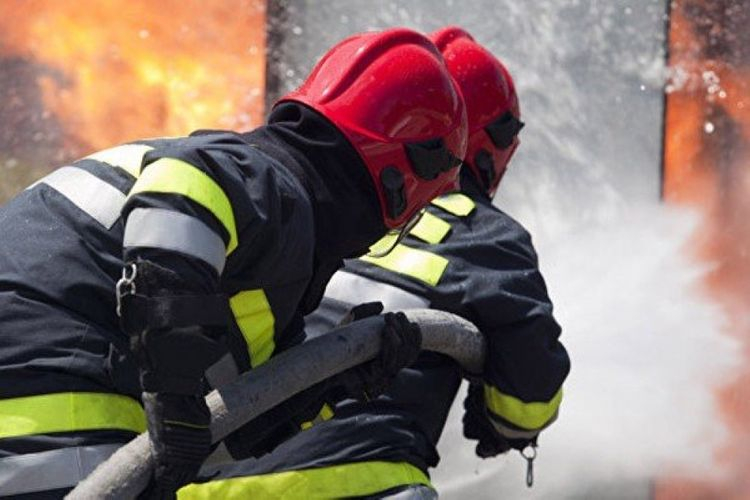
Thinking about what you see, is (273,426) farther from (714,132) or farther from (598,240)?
(714,132)

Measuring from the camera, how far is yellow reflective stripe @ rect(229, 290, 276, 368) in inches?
114

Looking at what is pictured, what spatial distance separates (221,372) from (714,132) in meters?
4.50

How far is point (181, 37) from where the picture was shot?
755 cm

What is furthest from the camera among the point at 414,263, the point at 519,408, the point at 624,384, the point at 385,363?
the point at 624,384

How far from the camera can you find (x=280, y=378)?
9.83ft

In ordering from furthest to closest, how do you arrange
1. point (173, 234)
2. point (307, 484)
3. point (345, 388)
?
point (307, 484) < point (345, 388) < point (173, 234)

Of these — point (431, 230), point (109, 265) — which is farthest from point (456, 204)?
point (109, 265)

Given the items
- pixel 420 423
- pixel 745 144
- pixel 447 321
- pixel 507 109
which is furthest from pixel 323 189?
pixel 745 144

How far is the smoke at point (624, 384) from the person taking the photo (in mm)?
6406

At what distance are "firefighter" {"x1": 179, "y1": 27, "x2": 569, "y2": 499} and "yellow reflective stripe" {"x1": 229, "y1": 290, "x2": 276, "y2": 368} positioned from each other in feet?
2.17

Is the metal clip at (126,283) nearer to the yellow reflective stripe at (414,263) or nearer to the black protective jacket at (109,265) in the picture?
the black protective jacket at (109,265)

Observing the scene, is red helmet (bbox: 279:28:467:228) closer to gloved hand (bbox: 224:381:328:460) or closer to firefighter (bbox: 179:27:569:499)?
gloved hand (bbox: 224:381:328:460)

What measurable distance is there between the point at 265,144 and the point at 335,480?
1.01m

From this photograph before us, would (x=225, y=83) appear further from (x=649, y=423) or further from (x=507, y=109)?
(x=507, y=109)
